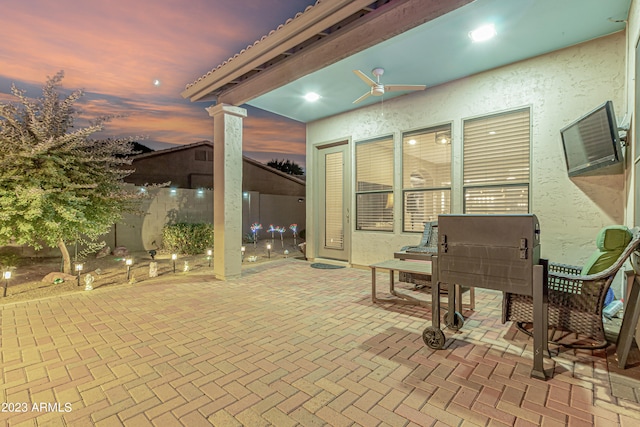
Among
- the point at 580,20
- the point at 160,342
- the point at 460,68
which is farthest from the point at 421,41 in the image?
the point at 160,342

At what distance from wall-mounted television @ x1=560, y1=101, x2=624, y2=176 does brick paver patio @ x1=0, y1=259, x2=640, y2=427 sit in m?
2.01

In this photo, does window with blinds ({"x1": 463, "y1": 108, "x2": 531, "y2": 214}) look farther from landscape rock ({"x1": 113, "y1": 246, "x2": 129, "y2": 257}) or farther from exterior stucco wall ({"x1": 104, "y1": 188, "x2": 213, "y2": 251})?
landscape rock ({"x1": 113, "y1": 246, "x2": 129, "y2": 257})

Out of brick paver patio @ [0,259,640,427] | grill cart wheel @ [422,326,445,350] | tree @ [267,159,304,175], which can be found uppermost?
tree @ [267,159,304,175]

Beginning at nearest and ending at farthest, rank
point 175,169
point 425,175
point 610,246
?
point 610,246 → point 425,175 → point 175,169

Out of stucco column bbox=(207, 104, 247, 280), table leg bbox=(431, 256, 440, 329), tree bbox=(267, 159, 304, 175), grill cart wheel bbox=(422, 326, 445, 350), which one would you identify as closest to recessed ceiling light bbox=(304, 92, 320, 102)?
stucco column bbox=(207, 104, 247, 280)

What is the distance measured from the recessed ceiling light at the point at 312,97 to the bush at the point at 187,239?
192 inches

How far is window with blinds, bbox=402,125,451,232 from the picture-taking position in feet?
17.0

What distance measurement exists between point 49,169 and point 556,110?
7431 mm

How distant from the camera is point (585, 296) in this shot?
7.43 feet

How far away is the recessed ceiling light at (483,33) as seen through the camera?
3494 mm

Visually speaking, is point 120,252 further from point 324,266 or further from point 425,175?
point 425,175

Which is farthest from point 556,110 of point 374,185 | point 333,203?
point 333,203

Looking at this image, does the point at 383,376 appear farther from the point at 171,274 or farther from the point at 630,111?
the point at 171,274

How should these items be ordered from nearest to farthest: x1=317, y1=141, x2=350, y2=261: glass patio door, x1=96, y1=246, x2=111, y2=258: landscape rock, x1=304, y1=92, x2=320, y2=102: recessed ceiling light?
x1=304, y1=92, x2=320, y2=102: recessed ceiling light
x1=317, y1=141, x2=350, y2=261: glass patio door
x1=96, y1=246, x2=111, y2=258: landscape rock
